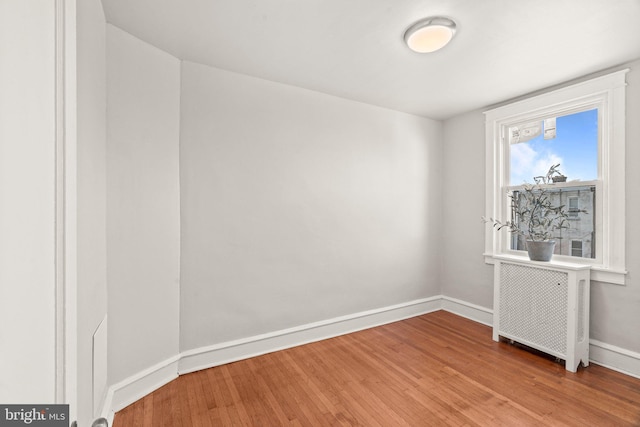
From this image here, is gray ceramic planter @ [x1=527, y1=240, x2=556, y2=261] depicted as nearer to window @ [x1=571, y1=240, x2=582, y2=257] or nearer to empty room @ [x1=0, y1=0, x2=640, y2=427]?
empty room @ [x1=0, y1=0, x2=640, y2=427]

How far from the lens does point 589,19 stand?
5.99ft

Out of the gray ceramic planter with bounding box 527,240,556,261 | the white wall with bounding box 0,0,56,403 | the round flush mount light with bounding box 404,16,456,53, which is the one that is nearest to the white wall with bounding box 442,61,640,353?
the gray ceramic planter with bounding box 527,240,556,261

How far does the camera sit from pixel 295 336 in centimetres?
284

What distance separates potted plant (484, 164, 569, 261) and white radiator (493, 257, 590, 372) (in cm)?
18

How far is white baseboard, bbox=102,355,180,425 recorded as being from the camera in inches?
72.4

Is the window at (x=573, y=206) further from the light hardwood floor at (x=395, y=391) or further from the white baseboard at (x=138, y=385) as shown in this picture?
the white baseboard at (x=138, y=385)

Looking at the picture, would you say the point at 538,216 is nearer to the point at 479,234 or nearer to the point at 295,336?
the point at 479,234

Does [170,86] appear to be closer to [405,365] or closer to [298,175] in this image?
[298,175]

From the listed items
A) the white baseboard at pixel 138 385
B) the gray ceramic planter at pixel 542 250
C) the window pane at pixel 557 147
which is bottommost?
the white baseboard at pixel 138 385

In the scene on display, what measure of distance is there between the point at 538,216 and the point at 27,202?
12.6 feet

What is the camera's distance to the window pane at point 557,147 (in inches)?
106

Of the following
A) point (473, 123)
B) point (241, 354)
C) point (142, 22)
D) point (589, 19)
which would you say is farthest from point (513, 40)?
point (241, 354)


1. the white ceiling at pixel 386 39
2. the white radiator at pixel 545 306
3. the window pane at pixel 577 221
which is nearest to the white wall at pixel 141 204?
the white ceiling at pixel 386 39

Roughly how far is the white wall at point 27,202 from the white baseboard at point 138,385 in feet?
5.63
